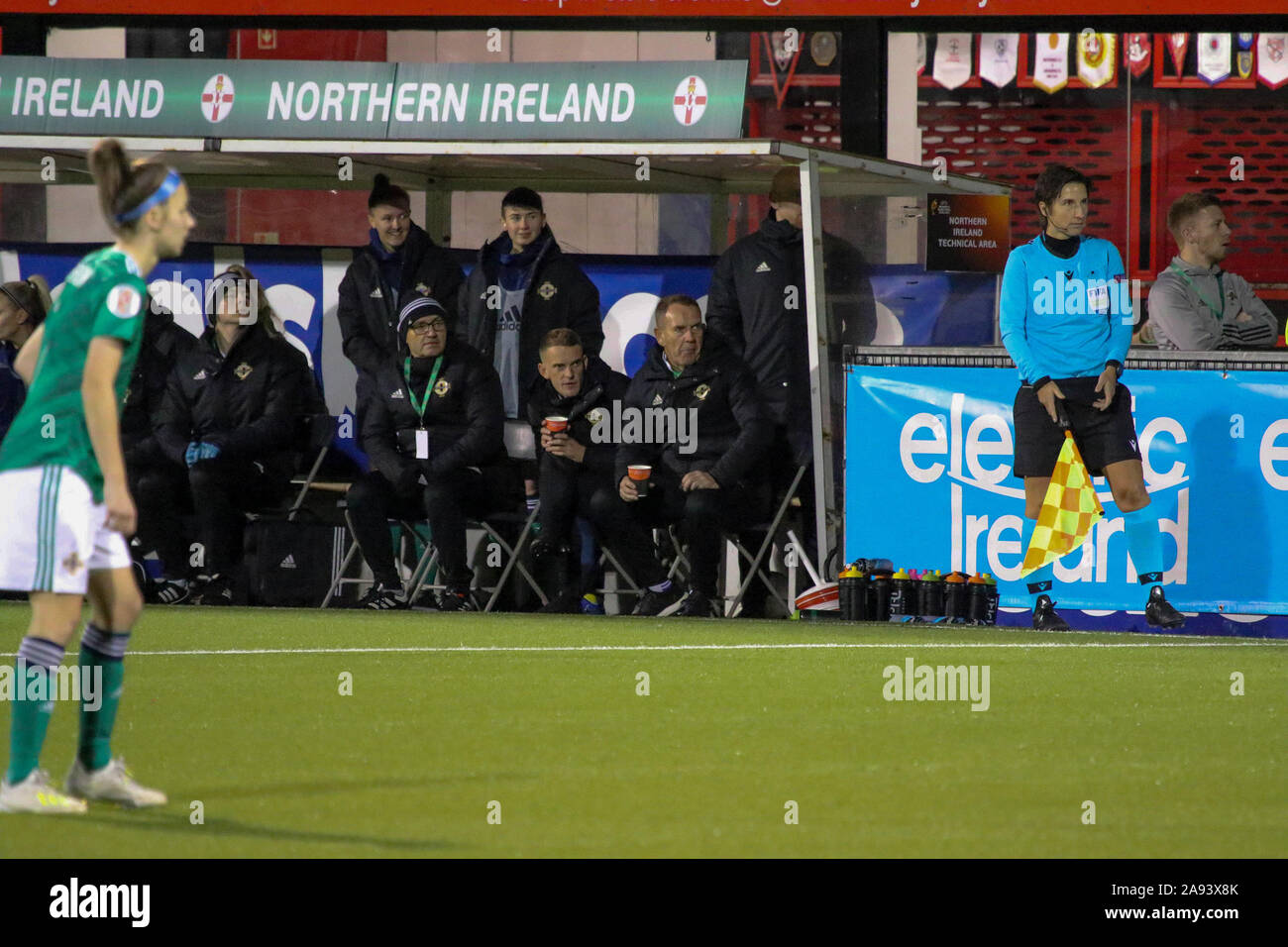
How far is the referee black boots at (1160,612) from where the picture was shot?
1143cm

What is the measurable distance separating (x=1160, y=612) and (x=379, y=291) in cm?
513

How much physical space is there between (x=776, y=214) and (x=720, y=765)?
280 inches

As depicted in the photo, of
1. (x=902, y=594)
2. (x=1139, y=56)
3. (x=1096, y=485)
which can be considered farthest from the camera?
(x=1139, y=56)

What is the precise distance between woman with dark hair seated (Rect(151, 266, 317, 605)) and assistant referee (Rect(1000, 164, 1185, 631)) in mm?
4413

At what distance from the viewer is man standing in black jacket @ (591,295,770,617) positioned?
12586 mm

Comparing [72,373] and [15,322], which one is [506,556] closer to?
[15,322]

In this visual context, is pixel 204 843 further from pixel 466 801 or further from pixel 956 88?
pixel 956 88

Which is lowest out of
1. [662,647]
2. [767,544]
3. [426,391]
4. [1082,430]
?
[662,647]

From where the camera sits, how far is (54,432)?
19.1 ft

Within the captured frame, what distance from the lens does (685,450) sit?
1277 cm

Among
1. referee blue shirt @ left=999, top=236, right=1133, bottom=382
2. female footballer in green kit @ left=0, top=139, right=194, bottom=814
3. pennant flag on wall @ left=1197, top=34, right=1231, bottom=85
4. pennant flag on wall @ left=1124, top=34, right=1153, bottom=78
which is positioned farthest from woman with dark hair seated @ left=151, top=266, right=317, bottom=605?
pennant flag on wall @ left=1197, top=34, right=1231, bottom=85

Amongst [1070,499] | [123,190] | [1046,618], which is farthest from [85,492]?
[1046,618]

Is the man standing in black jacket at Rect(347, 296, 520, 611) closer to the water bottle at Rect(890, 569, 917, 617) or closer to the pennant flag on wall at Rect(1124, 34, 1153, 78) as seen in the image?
the water bottle at Rect(890, 569, 917, 617)

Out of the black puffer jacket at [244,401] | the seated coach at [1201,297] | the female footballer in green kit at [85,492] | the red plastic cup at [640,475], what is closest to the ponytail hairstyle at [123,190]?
the female footballer in green kit at [85,492]
